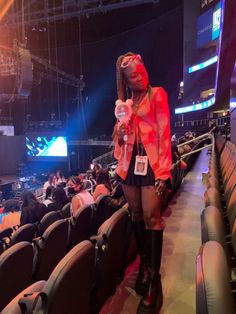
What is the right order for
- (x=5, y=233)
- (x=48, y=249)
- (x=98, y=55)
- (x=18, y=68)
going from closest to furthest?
(x=48, y=249), (x=5, y=233), (x=18, y=68), (x=98, y=55)

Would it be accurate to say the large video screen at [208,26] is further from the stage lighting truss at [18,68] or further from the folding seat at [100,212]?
the folding seat at [100,212]

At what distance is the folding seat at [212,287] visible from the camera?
688 mm

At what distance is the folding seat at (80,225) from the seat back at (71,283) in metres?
0.92

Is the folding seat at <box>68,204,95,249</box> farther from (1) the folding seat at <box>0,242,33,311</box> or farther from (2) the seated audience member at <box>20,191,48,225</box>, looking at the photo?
(2) the seated audience member at <box>20,191,48,225</box>

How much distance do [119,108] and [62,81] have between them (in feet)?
43.5

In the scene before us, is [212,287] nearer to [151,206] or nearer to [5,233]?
[151,206]

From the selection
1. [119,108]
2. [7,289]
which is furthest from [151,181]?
[7,289]

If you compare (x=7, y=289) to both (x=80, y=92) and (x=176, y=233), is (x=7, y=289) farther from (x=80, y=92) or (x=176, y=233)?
(x=80, y=92)

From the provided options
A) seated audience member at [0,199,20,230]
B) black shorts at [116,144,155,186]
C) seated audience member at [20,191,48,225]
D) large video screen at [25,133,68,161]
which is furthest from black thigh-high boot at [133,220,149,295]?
large video screen at [25,133,68,161]

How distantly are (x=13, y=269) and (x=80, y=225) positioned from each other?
803 mm

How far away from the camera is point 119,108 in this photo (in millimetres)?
1482

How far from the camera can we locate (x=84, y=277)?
113 cm

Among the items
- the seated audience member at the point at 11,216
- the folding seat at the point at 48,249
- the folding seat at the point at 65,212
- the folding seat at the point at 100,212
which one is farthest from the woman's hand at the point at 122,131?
the seated audience member at the point at 11,216

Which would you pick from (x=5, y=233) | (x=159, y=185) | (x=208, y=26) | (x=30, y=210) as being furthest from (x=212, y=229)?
(x=208, y=26)
